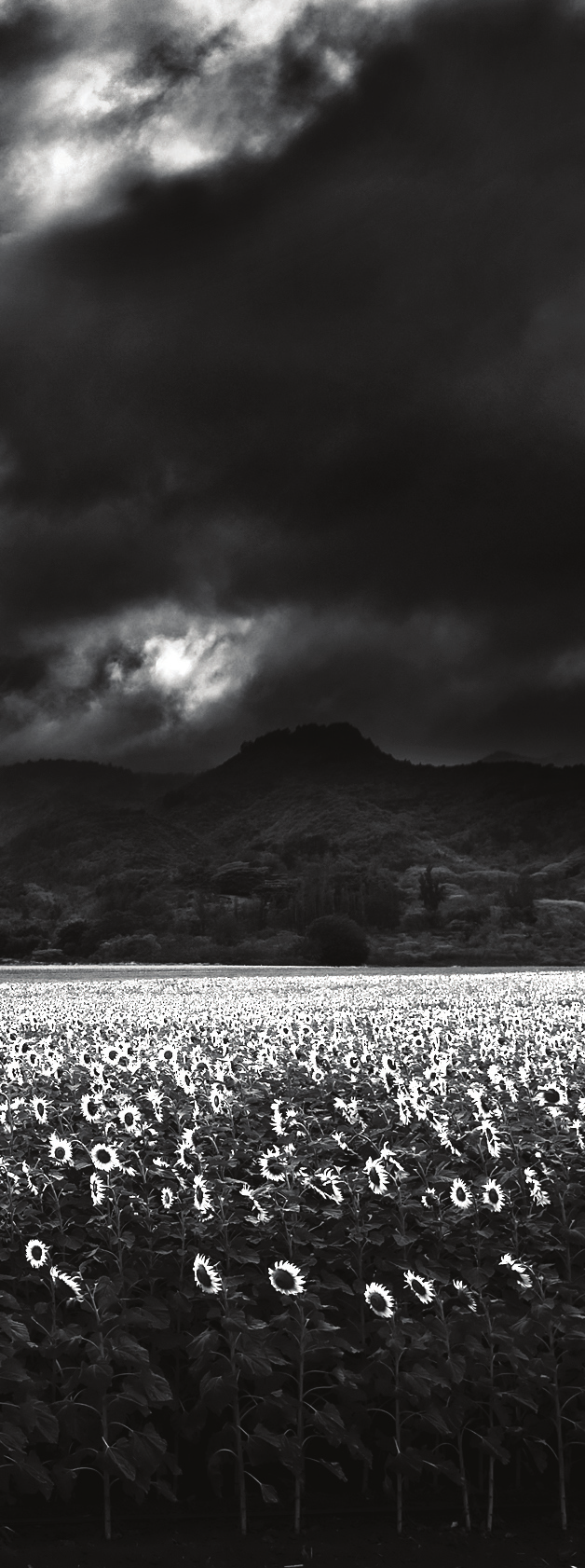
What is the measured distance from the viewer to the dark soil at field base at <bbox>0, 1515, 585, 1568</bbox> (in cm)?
413

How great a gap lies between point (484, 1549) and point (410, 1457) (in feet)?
1.42

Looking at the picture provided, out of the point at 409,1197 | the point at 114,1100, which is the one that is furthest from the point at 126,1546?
the point at 114,1100

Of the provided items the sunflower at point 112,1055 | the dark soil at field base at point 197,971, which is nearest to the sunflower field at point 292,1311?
the sunflower at point 112,1055

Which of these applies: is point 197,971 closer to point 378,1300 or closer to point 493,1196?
point 493,1196

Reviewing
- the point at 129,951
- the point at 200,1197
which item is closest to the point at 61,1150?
the point at 200,1197

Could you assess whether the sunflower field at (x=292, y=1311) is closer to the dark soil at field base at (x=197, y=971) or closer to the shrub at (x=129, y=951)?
the dark soil at field base at (x=197, y=971)

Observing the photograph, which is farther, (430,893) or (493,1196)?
(430,893)

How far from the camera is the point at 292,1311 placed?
4.83 metres

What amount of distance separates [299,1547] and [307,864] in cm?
11716

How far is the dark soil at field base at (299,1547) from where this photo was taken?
163 inches

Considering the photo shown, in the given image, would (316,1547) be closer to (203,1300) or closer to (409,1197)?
(203,1300)

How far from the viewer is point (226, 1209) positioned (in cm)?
564

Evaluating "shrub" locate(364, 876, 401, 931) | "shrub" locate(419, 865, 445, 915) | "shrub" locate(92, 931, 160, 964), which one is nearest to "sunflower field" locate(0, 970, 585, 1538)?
"shrub" locate(92, 931, 160, 964)

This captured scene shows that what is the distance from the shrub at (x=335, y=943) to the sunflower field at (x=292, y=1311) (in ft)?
159
